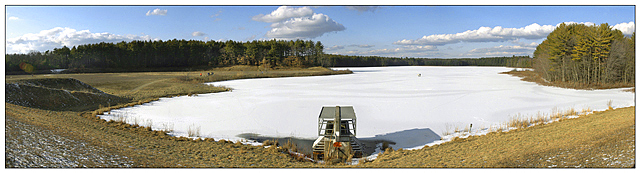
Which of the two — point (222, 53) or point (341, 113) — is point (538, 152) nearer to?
point (341, 113)

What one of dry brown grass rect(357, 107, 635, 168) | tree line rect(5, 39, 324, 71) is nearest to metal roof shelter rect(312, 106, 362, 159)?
dry brown grass rect(357, 107, 635, 168)

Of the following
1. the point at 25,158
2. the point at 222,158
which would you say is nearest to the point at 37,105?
the point at 25,158

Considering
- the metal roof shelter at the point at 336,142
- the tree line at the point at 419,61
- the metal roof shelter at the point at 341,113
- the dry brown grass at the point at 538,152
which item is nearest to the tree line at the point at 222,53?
the tree line at the point at 419,61

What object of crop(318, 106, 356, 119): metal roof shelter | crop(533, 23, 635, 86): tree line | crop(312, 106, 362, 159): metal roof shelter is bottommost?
crop(312, 106, 362, 159): metal roof shelter

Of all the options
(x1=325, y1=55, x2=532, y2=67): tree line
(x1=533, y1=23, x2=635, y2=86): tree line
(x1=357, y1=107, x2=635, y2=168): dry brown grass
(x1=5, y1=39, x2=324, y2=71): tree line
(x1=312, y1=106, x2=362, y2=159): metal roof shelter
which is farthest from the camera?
(x1=325, y1=55, x2=532, y2=67): tree line

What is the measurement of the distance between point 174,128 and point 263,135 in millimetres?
3697

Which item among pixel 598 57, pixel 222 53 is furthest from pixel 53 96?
pixel 222 53

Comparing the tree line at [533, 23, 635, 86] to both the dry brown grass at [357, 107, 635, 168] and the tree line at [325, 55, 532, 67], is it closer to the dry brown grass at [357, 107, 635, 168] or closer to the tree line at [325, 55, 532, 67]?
the dry brown grass at [357, 107, 635, 168]

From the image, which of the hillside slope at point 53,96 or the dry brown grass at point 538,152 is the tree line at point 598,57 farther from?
the hillside slope at point 53,96

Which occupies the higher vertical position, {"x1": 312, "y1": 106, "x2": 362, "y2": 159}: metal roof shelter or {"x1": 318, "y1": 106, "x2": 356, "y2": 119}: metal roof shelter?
{"x1": 318, "y1": 106, "x2": 356, "y2": 119}: metal roof shelter

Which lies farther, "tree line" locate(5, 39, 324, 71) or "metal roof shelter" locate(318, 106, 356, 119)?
"tree line" locate(5, 39, 324, 71)

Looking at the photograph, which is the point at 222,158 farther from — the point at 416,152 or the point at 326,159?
the point at 416,152

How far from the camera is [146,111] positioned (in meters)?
A: 16.2

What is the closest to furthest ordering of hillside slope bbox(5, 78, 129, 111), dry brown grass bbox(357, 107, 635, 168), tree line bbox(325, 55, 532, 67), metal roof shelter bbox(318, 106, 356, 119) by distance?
dry brown grass bbox(357, 107, 635, 168), metal roof shelter bbox(318, 106, 356, 119), hillside slope bbox(5, 78, 129, 111), tree line bbox(325, 55, 532, 67)
